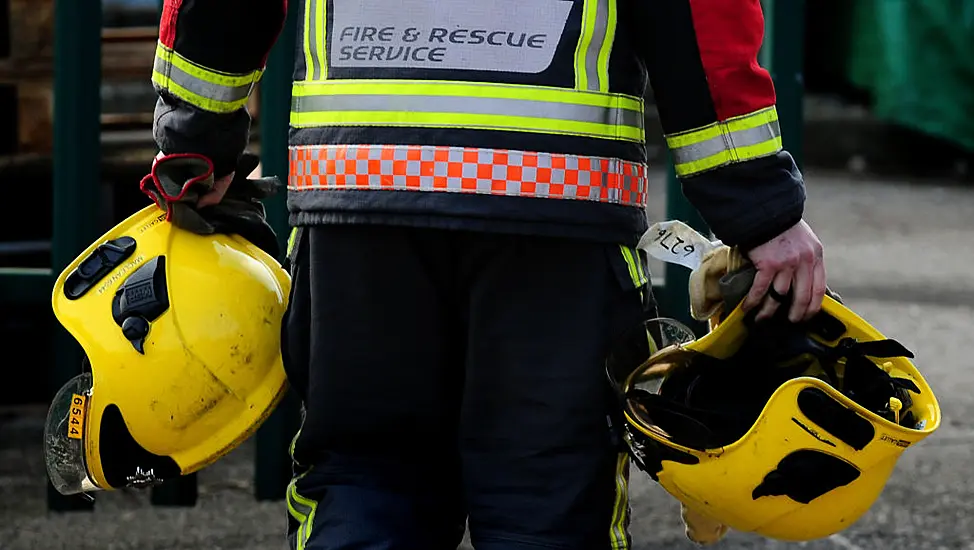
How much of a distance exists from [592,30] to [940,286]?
5.08 metres

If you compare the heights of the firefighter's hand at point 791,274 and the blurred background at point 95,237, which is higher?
the firefighter's hand at point 791,274

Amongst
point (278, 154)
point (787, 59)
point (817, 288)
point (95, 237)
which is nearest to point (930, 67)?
point (787, 59)

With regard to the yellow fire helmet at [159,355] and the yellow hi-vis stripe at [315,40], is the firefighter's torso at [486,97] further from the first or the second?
the yellow fire helmet at [159,355]

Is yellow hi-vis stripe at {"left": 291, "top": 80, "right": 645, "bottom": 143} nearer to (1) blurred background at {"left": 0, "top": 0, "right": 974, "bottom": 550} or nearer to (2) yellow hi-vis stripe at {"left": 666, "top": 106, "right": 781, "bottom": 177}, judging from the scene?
(2) yellow hi-vis stripe at {"left": 666, "top": 106, "right": 781, "bottom": 177}

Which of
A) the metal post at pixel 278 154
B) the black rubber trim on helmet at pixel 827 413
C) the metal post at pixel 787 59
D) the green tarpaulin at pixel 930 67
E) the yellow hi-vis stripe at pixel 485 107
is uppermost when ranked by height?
the yellow hi-vis stripe at pixel 485 107

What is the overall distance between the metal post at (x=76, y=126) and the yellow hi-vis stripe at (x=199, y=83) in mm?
1114

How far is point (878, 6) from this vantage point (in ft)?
37.4

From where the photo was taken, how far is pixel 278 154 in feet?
12.0

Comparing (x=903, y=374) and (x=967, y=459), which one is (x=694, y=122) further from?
(x=967, y=459)

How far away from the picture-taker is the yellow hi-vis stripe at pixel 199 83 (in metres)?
2.48

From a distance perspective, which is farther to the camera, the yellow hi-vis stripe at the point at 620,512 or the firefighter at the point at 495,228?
the yellow hi-vis stripe at the point at 620,512

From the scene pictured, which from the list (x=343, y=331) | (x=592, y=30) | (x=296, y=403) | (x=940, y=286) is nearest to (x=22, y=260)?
(x=296, y=403)

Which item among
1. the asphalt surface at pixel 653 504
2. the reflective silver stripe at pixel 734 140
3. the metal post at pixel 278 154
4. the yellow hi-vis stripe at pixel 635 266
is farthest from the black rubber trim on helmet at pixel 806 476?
the metal post at pixel 278 154

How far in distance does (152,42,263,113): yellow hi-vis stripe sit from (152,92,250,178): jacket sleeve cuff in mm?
16
